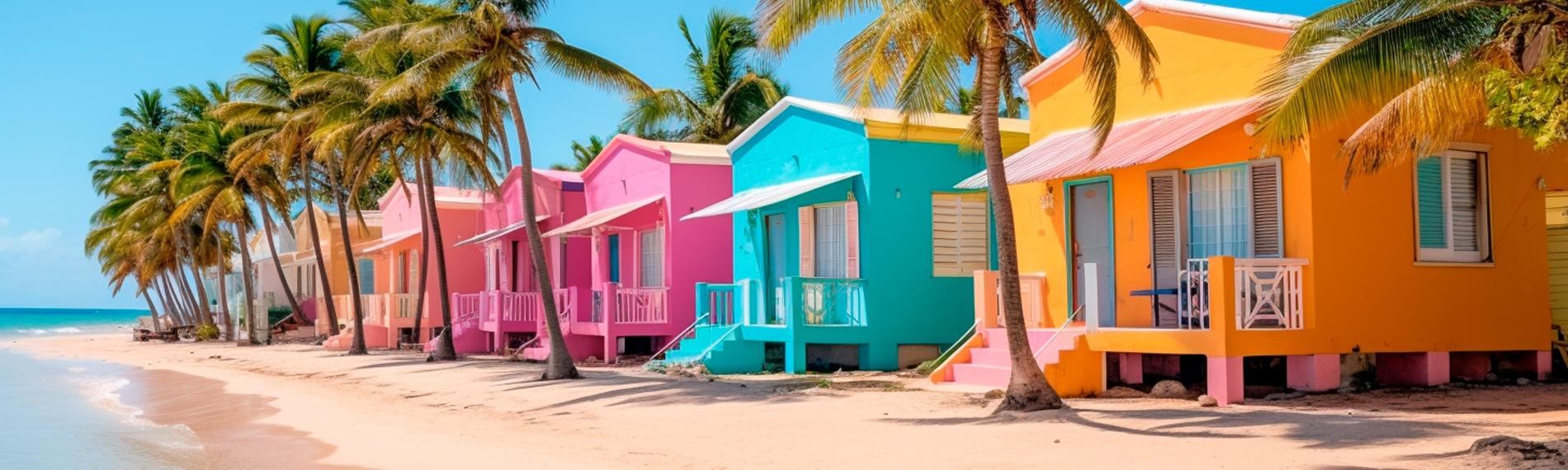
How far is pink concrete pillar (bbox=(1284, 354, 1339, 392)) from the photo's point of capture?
13.4 metres

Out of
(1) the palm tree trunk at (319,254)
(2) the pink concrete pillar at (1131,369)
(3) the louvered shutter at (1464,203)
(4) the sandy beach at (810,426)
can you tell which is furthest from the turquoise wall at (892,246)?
(1) the palm tree trunk at (319,254)

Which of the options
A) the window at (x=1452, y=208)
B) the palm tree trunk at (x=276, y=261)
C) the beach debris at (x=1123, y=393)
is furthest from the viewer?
the palm tree trunk at (x=276, y=261)

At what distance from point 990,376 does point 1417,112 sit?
209 inches

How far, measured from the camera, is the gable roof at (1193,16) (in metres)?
13.7

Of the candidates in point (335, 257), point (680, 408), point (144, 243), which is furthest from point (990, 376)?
point (144, 243)

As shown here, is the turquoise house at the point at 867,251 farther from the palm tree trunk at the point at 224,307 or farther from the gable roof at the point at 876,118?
the palm tree trunk at the point at 224,307

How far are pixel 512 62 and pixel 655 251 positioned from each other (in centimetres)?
597

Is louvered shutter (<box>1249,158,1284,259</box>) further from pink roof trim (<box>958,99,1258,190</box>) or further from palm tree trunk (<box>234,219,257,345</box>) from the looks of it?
palm tree trunk (<box>234,219,257,345</box>)

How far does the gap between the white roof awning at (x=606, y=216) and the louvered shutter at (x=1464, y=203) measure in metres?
12.1

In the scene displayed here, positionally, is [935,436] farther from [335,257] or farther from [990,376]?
[335,257]

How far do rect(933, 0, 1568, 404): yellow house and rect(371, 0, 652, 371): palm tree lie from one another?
18.7ft

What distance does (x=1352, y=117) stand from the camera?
1327cm

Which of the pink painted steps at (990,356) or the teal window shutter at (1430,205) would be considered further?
the pink painted steps at (990,356)

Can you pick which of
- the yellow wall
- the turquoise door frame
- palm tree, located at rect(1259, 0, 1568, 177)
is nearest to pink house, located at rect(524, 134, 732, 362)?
the yellow wall
